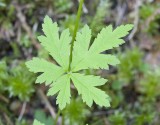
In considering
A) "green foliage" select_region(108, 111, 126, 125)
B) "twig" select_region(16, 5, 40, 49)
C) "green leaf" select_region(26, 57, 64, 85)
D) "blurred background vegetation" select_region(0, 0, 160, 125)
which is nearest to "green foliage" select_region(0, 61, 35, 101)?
"blurred background vegetation" select_region(0, 0, 160, 125)

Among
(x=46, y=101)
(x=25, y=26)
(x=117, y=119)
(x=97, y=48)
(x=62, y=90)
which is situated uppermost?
(x=25, y=26)

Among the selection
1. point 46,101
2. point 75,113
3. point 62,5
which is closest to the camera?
point 75,113

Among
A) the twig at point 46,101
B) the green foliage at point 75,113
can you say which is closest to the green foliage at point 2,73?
the twig at point 46,101

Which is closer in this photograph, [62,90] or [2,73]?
[62,90]

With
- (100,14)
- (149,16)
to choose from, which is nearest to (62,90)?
(100,14)

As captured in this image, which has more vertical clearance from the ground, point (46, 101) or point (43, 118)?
point (46, 101)

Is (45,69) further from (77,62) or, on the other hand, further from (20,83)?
(20,83)
